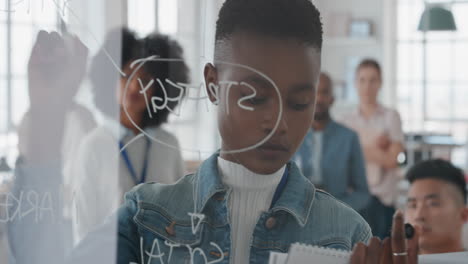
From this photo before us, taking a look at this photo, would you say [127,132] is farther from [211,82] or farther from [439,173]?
[439,173]

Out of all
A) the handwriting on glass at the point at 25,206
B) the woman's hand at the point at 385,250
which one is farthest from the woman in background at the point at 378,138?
the handwriting on glass at the point at 25,206

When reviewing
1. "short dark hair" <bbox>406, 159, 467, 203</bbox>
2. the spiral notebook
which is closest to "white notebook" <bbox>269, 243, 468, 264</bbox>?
the spiral notebook

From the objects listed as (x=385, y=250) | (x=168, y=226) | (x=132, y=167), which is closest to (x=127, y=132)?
(x=132, y=167)

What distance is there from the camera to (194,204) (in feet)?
3.22

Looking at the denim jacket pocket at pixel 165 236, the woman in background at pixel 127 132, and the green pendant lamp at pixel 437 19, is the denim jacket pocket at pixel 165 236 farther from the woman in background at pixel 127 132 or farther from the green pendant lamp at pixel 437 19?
the green pendant lamp at pixel 437 19

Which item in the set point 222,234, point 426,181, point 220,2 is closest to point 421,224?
point 426,181

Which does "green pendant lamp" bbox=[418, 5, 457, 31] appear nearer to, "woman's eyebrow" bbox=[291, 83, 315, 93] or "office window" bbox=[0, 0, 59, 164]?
"woman's eyebrow" bbox=[291, 83, 315, 93]

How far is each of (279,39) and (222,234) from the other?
11.3 inches

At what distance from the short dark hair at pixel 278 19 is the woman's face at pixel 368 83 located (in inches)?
26.8

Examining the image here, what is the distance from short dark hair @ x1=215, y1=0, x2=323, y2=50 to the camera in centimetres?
92

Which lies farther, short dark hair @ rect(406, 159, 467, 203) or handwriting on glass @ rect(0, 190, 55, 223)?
short dark hair @ rect(406, 159, 467, 203)

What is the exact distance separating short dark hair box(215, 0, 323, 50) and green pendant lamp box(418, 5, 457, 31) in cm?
Result: 51

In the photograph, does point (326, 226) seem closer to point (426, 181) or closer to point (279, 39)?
point (279, 39)

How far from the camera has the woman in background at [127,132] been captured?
1.01 meters
